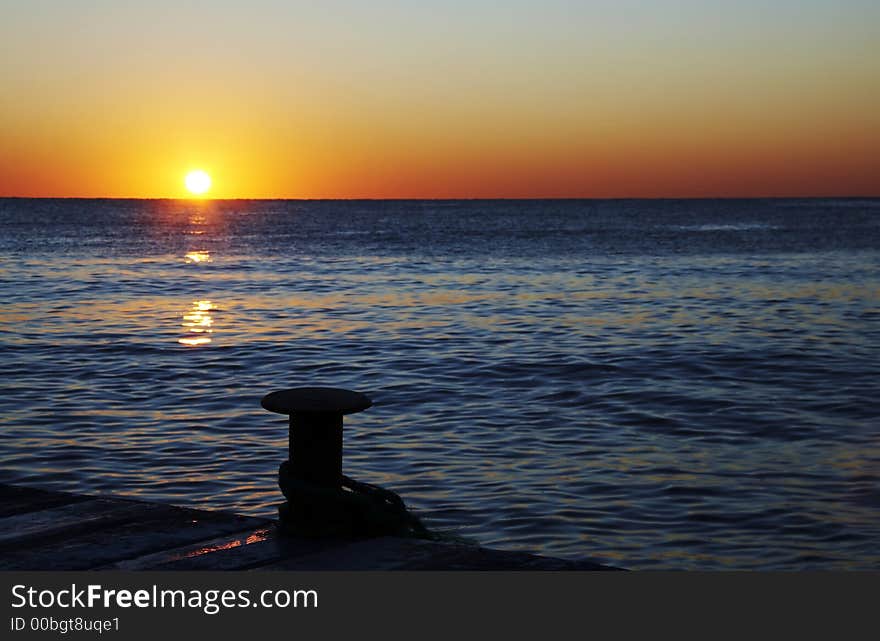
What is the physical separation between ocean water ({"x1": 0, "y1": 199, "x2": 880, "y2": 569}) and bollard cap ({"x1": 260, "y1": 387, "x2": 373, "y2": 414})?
274 centimetres

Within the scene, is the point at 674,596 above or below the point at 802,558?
above

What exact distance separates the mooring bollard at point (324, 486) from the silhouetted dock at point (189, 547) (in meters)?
0.12

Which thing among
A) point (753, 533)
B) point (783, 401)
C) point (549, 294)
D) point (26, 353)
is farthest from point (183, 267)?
point (753, 533)

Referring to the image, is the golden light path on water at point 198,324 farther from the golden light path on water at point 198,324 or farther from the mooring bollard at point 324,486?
the mooring bollard at point 324,486

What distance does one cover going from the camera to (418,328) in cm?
2477

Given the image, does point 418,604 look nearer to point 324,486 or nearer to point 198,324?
point 324,486

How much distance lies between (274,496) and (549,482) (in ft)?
8.68

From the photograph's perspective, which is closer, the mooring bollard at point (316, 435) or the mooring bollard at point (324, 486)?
the mooring bollard at point (324, 486)

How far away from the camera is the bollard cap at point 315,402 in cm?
658

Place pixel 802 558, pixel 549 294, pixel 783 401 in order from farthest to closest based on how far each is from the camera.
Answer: pixel 549 294
pixel 783 401
pixel 802 558

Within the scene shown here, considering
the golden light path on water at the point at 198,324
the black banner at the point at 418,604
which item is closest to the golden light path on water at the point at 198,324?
the golden light path on water at the point at 198,324

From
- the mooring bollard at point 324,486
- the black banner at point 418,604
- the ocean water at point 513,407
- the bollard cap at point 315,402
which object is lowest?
the ocean water at point 513,407

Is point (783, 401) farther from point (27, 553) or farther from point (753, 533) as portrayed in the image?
point (27, 553)

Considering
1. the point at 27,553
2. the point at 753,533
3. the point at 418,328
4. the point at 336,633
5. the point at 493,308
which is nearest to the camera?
the point at 336,633
